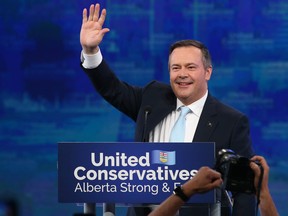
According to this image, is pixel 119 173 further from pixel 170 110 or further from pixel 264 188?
pixel 170 110

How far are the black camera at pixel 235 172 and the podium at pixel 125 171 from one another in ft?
0.32

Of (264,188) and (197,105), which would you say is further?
(197,105)

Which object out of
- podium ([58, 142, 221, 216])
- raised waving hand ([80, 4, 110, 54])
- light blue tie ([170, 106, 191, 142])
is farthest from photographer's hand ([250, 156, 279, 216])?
raised waving hand ([80, 4, 110, 54])

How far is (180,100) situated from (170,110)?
76 mm

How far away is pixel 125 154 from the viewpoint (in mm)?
2941

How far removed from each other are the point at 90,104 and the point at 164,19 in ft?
2.55

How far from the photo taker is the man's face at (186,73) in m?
3.62

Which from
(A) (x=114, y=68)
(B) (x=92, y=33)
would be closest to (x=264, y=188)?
(B) (x=92, y=33)

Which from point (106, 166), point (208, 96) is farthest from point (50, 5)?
point (106, 166)

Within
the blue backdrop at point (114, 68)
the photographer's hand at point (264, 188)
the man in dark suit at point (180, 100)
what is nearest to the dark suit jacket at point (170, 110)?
the man in dark suit at point (180, 100)

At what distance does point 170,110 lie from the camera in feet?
11.9

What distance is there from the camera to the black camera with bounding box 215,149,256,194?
2836mm

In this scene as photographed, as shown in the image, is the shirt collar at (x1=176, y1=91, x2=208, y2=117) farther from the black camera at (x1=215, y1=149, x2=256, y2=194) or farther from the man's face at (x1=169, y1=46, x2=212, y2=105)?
the black camera at (x1=215, y1=149, x2=256, y2=194)

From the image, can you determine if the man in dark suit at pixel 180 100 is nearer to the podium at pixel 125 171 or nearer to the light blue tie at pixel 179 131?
the light blue tie at pixel 179 131
